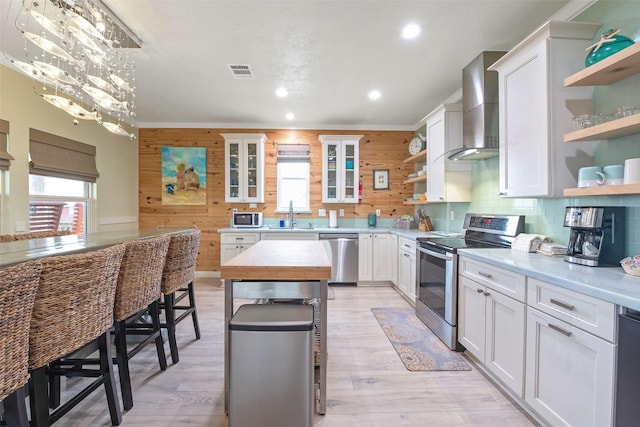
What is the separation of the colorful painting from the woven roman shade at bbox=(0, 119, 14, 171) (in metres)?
2.20

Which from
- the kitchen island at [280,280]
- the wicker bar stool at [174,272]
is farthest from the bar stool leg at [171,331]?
the kitchen island at [280,280]

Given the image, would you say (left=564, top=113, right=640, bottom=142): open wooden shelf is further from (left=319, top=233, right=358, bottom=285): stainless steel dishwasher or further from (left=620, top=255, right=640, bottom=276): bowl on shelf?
(left=319, top=233, right=358, bottom=285): stainless steel dishwasher

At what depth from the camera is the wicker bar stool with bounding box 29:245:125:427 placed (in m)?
1.18

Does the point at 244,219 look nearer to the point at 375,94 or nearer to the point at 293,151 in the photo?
the point at 293,151

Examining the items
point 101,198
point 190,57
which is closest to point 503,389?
point 190,57

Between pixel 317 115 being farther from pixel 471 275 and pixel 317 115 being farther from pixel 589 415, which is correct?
pixel 589 415

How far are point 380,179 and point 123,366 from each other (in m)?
4.31

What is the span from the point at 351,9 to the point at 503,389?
2.91 metres

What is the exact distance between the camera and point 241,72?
3.13 meters

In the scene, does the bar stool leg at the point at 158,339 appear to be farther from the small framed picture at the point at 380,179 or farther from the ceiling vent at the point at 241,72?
the small framed picture at the point at 380,179

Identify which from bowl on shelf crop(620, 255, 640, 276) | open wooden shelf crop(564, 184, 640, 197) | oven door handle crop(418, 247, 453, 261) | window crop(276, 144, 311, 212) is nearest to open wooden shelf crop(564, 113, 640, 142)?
open wooden shelf crop(564, 184, 640, 197)

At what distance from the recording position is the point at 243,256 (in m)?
1.78

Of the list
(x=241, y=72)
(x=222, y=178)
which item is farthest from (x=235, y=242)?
(x=241, y=72)

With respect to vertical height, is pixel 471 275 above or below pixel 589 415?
above
